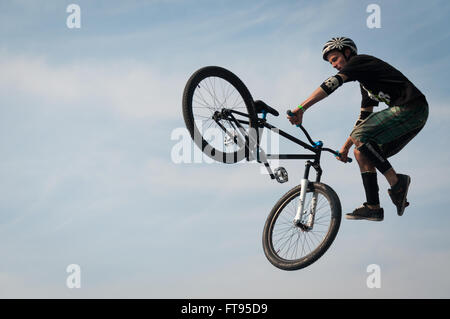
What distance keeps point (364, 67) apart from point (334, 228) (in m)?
2.41

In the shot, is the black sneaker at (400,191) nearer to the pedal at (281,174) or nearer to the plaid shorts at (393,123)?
the plaid shorts at (393,123)

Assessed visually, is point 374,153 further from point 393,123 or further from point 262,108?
point 262,108

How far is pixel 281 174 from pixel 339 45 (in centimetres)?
214

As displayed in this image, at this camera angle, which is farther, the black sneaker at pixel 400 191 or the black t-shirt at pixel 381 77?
the black sneaker at pixel 400 191

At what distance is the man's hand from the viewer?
25.9 ft

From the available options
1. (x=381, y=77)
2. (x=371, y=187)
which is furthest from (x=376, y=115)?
(x=371, y=187)

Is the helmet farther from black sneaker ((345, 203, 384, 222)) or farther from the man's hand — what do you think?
black sneaker ((345, 203, 384, 222))

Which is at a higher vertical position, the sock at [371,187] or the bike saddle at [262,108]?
the bike saddle at [262,108]

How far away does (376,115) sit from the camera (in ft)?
26.5

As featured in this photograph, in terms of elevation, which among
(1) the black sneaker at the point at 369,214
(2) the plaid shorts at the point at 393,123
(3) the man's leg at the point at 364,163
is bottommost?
(1) the black sneaker at the point at 369,214

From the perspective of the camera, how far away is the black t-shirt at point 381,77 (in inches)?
311

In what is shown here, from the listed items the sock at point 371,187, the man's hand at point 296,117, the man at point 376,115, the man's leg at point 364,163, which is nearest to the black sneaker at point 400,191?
the man at point 376,115

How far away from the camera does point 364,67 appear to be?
789cm

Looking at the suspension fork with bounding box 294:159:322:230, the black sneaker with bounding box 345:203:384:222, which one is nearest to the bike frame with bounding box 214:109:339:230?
the suspension fork with bounding box 294:159:322:230
